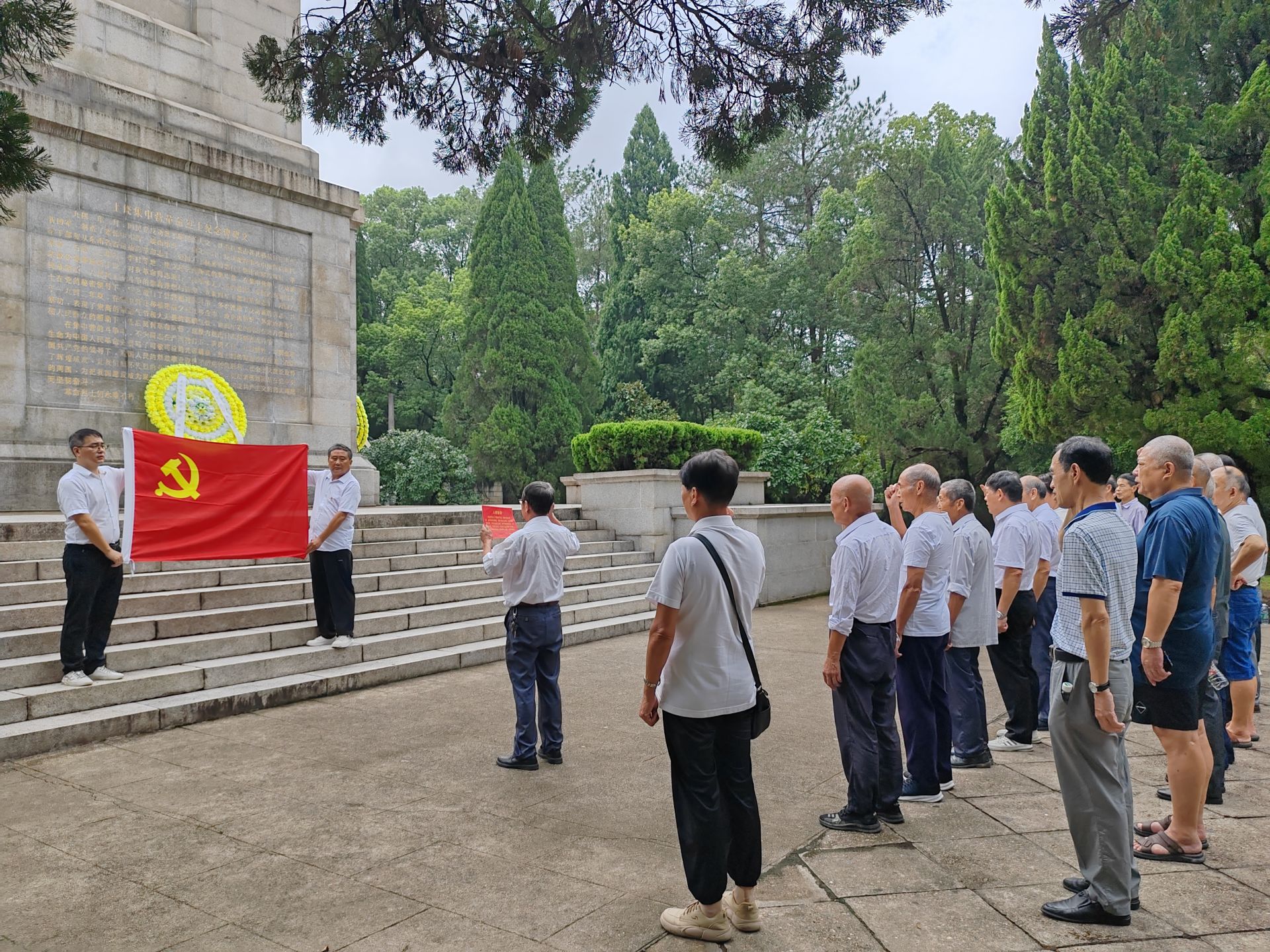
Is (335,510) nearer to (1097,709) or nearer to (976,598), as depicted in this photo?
(976,598)

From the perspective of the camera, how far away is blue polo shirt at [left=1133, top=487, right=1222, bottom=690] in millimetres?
3670

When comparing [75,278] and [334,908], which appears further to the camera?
[75,278]

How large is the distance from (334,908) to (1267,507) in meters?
16.1

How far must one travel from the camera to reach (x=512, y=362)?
27.3 m

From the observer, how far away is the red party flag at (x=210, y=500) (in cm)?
702

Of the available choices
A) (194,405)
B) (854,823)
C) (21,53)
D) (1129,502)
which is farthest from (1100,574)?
(194,405)

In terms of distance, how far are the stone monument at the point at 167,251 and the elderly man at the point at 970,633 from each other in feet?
30.2

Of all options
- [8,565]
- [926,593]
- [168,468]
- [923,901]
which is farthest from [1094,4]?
[8,565]

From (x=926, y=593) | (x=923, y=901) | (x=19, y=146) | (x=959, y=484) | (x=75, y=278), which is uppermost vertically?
(x=75, y=278)

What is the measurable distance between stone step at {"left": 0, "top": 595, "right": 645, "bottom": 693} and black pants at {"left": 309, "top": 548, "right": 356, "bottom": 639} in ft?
0.74

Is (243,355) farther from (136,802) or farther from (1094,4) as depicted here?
(1094,4)

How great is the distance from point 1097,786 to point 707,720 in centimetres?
145

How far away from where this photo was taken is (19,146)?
3242 mm

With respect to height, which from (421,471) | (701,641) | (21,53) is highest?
(21,53)
